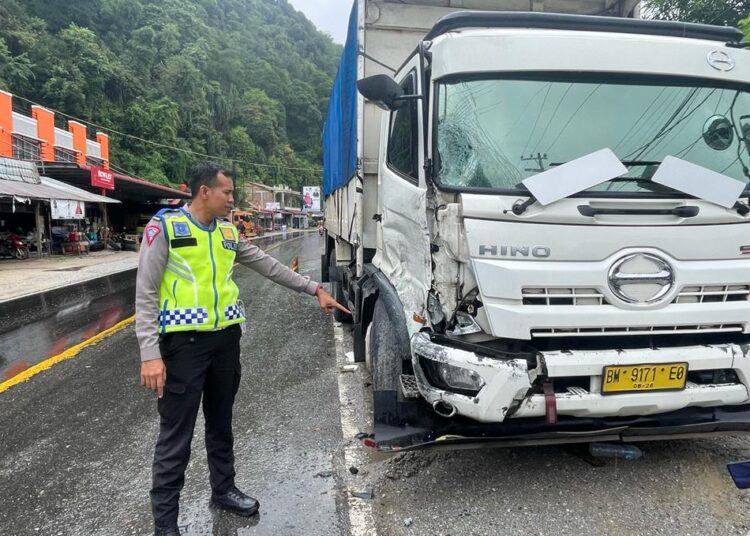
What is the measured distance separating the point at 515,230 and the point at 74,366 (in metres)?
5.12

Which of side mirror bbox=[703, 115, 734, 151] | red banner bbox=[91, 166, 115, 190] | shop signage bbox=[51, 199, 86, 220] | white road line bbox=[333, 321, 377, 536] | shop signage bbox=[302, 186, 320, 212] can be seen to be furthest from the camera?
shop signage bbox=[302, 186, 320, 212]

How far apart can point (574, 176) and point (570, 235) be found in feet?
1.06

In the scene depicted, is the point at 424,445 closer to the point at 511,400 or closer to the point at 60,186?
the point at 511,400

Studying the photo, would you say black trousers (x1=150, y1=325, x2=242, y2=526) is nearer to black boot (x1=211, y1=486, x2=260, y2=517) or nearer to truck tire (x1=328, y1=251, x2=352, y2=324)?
black boot (x1=211, y1=486, x2=260, y2=517)

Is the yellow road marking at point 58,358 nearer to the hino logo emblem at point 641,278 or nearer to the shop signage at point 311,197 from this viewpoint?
the hino logo emblem at point 641,278

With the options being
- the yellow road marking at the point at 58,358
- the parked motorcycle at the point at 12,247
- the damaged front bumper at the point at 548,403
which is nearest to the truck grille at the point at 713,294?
the damaged front bumper at the point at 548,403

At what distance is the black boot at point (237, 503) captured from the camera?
2805 mm

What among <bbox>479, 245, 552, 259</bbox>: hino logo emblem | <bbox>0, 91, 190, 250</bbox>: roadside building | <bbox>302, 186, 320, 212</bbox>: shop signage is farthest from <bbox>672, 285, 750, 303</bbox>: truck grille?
<bbox>302, 186, 320, 212</bbox>: shop signage

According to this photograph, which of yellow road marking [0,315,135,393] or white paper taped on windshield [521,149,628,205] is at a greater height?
white paper taped on windshield [521,149,628,205]

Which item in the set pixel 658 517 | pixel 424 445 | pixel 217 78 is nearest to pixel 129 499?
pixel 424 445

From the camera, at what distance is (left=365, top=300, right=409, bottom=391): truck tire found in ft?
10.4

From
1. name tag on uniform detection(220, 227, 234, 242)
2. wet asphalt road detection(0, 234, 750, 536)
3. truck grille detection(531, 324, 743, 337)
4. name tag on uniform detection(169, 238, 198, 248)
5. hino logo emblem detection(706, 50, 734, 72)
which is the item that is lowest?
wet asphalt road detection(0, 234, 750, 536)

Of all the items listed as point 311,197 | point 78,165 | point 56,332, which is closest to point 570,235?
point 56,332

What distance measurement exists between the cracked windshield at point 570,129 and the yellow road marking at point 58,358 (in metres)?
4.83
